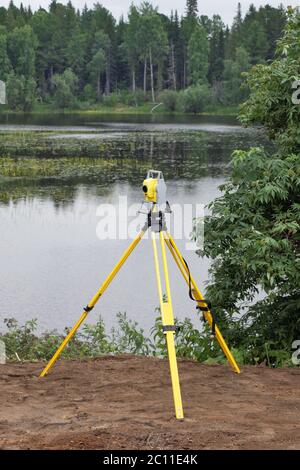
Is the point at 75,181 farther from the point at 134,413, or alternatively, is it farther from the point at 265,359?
the point at 134,413

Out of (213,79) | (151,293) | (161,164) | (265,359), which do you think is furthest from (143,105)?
(265,359)

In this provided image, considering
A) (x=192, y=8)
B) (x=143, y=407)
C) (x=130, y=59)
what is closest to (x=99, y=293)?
(x=143, y=407)

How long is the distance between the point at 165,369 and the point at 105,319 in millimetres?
7408

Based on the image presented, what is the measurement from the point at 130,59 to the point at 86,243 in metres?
77.9

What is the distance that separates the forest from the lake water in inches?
1703

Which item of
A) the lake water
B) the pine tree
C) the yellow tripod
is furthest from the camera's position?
the pine tree

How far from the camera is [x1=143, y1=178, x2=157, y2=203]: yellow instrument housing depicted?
5.80 meters

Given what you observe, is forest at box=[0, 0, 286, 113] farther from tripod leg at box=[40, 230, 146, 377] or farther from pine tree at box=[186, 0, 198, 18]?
tripod leg at box=[40, 230, 146, 377]

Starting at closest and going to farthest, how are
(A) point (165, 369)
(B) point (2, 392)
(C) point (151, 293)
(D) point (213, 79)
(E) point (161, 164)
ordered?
(B) point (2, 392), (A) point (165, 369), (C) point (151, 293), (E) point (161, 164), (D) point (213, 79)

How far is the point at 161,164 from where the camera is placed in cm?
3469

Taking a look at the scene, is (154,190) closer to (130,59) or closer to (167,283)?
(167,283)

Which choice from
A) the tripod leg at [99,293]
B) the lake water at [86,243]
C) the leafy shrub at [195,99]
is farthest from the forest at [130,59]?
the tripod leg at [99,293]

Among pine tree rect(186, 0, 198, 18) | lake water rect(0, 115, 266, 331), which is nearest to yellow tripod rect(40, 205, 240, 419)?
lake water rect(0, 115, 266, 331)

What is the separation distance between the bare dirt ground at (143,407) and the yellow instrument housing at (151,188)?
58.2 inches
